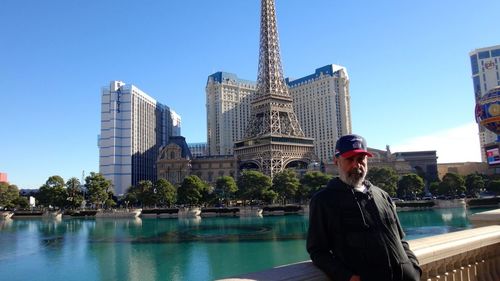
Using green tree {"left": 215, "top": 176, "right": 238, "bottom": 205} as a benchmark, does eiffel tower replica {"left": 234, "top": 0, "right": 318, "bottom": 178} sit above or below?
above

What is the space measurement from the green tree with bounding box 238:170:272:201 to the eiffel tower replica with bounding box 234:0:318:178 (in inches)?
1123

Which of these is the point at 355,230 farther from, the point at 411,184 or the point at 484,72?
the point at 484,72

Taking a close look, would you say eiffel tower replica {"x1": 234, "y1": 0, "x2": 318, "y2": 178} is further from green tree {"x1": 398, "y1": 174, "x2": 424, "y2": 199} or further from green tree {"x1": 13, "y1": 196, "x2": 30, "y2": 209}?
green tree {"x1": 13, "y1": 196, "x2": 30, "y2": 209}

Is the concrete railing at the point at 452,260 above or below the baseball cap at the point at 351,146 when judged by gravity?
below

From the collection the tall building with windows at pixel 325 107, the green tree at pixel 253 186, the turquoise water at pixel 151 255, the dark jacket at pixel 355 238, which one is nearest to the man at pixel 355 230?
the dark jacket at pixel 355 238

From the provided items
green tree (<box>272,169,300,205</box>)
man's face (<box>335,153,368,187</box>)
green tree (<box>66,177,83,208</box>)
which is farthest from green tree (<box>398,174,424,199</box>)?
man's face (<box>335,153,368,187</box>)

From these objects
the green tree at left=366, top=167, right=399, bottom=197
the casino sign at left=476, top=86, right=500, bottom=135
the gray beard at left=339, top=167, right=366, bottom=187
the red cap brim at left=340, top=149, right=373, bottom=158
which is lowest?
the gray beard at left=339, top=167, right=366, bottom=187

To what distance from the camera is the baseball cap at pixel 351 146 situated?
13.6 ft

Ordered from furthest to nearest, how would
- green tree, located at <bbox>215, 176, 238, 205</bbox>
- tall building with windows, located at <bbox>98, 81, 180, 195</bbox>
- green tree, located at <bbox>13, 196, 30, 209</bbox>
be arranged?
tall building with windows, located at <bbox>98, 81, 180, 195</bbox> < green tree, located at <bbox>13, 196, 30, 209</bbox> < green tree, located at <bbox>215, 176, 238, 205</bbox>

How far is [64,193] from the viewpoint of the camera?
310ft

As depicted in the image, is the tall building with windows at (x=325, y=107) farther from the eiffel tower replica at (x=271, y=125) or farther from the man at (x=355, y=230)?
the man at (x=355, y=230)

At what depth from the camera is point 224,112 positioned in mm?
172000

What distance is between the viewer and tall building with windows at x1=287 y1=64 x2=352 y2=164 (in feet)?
514

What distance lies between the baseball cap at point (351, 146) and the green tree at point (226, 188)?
9073cm
